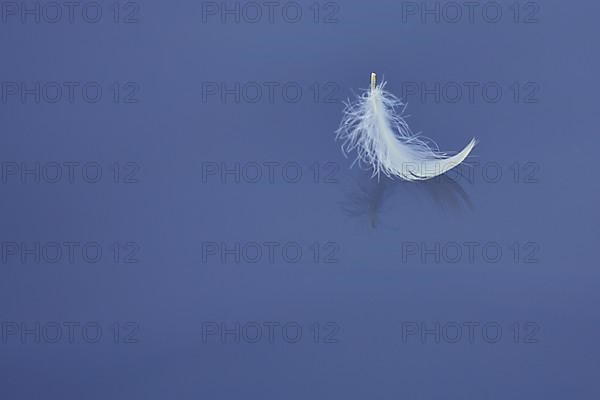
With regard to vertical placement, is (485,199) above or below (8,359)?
above

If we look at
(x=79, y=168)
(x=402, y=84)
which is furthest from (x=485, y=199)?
(x=79, y=168)

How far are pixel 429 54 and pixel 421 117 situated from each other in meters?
0.18

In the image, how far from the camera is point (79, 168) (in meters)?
1.45

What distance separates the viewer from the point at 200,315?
144 cm

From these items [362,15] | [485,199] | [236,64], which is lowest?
[485,199]

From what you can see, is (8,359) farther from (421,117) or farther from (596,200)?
(596,200)

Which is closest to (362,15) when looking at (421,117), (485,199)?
(421,117)

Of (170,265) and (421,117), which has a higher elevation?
(421,117)

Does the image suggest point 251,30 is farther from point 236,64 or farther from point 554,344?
point 554,344

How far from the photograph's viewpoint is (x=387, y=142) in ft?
4.56

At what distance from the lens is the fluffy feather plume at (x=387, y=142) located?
1394 millimetres

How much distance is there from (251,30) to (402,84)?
0.45 m

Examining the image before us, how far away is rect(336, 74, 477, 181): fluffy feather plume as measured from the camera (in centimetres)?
139

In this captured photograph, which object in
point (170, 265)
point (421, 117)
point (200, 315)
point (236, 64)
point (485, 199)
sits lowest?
point (200, 315)
